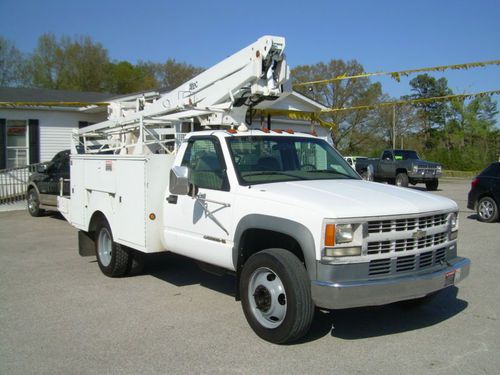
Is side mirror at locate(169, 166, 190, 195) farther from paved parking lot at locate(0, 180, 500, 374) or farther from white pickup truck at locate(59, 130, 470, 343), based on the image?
paved parking lot at locate(0, 180, 500, 374)

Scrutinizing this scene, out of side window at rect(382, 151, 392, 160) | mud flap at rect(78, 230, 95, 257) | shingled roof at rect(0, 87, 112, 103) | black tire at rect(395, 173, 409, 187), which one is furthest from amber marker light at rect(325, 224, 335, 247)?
side window at rect(382, 151, 392, 160)

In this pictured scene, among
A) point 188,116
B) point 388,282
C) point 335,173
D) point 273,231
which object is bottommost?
point 388,282

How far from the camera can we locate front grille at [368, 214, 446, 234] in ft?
15.0

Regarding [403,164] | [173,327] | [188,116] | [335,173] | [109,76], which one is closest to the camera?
[173,327]

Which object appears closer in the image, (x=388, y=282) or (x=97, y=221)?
(x=388, y=282)

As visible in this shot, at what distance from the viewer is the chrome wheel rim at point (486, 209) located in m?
13.4

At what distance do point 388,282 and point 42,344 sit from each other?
10.6ft

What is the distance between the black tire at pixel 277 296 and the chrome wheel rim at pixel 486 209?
34.0 feet

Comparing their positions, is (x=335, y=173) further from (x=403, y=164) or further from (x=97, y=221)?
(x=403, y=164)

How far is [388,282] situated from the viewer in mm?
4512

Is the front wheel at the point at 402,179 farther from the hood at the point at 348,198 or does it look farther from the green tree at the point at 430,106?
the green tree at the point at 430,106

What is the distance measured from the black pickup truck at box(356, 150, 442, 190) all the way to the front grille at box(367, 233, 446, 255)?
19.4 m

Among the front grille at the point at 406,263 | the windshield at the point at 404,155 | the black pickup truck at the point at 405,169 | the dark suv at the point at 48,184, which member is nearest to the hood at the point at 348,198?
the front grille at the point at 406,263

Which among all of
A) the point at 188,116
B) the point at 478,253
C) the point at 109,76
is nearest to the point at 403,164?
the point at 478,253
